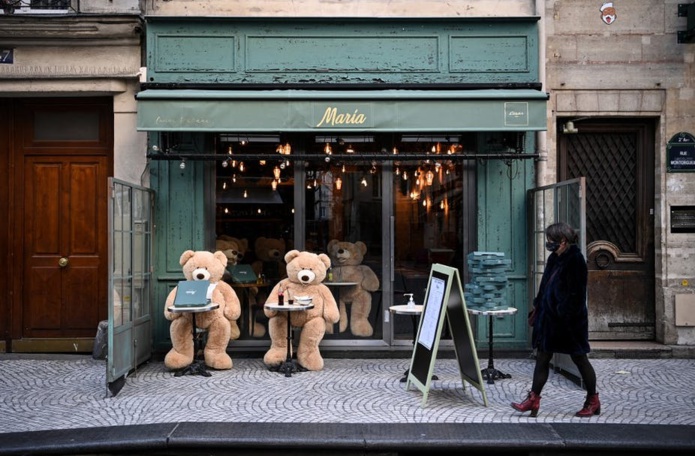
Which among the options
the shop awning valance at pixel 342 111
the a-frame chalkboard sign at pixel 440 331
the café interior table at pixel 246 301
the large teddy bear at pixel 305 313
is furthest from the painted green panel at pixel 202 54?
the a-frame chalkboard sign at pixel 440 331

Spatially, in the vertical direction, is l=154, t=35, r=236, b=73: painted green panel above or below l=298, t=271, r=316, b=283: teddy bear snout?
above

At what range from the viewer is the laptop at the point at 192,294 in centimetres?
772

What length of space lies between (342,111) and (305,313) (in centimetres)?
261

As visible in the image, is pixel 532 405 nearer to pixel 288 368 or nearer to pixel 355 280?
pixel 288 368

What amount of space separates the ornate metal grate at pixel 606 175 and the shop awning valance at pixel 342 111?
1.47 meters

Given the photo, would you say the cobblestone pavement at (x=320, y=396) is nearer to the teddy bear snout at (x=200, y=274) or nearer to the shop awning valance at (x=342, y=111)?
the teddy bear snout at (x=200, y=274)

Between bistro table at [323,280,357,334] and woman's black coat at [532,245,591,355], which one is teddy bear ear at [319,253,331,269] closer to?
bistro table at [323,280,357,334]

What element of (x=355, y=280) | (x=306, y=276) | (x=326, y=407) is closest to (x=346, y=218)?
(x=355, y=280)

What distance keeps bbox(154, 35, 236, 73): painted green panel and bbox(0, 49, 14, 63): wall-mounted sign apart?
2.14 meters

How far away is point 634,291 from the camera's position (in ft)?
31.0

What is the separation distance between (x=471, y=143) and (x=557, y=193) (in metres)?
1.50

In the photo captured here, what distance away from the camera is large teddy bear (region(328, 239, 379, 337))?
30.2ft

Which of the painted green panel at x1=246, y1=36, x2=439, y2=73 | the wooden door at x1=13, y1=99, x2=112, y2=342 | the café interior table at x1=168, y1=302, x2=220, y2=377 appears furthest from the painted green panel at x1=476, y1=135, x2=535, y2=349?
the wooden door at x1=13, y1=99, x2=112, y2=342

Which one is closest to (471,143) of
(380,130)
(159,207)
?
(380,130)
